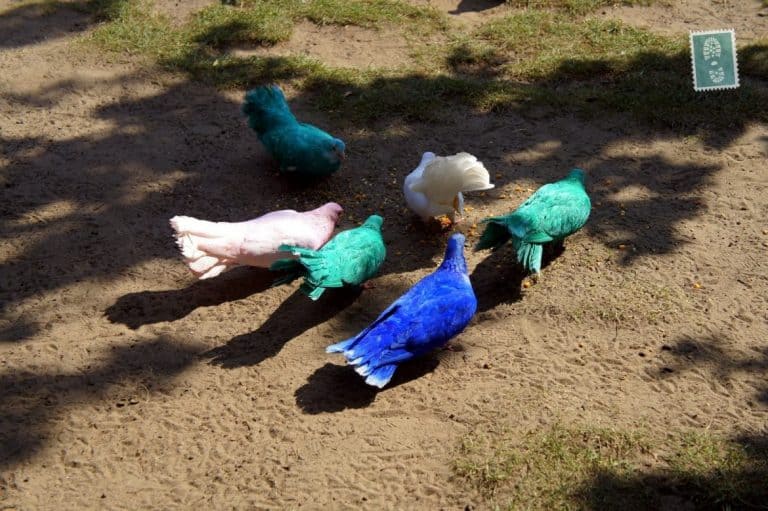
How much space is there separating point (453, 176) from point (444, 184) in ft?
0.31

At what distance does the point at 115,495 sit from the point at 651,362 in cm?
291

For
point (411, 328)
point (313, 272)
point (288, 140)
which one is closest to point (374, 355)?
point (411, 328)

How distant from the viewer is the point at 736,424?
13.0ft

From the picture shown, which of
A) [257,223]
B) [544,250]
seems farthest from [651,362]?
[257,223]

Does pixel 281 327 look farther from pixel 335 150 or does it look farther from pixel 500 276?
pixel 335 150

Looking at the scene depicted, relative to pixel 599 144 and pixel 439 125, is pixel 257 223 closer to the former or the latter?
pixel 439 125

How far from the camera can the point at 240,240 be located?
15.1 ft

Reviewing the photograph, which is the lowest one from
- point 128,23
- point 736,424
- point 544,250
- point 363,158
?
point 736,424

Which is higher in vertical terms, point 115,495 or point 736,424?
point 115,495

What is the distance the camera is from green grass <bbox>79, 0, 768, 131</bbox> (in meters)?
6.74

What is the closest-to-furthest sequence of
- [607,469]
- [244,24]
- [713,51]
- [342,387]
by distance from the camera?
1. [607,469]
2. [342,387]
3. [713,51]
4. [244,24]

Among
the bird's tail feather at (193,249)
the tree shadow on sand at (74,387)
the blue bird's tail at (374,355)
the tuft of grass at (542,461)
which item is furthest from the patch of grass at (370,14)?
the tuft of grass at (542,461)

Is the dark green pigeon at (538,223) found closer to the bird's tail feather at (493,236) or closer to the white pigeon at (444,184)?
the bird's tail feather at (493,236)

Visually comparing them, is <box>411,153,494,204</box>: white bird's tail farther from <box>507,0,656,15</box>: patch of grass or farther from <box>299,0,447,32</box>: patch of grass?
<box>507,0,656,15</box>: patch of grass
